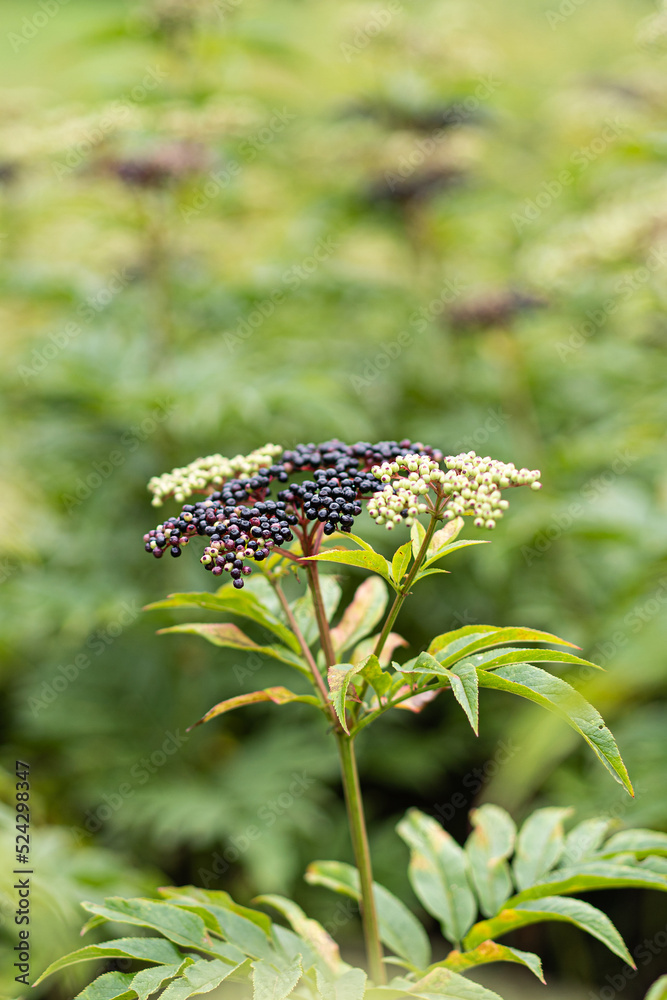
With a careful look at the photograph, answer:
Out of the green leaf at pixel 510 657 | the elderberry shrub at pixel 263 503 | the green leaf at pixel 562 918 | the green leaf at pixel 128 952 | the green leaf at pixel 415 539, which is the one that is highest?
the elderberry shrub at pixel 263 503

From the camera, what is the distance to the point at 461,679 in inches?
45.5

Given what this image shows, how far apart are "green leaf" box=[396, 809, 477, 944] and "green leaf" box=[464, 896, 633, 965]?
179 millimetres

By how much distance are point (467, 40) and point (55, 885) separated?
5435mm

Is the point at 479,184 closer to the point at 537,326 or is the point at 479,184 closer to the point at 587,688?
the point at 537,326

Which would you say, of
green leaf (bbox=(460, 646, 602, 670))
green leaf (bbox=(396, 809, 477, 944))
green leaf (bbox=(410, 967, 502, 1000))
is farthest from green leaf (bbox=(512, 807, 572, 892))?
green leaf (bbox=(460, 646, 602, 670))

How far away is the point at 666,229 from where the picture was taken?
148 inches

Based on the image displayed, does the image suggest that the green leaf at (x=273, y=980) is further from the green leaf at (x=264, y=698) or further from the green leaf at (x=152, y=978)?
the green leaf at (x=264, y=698)

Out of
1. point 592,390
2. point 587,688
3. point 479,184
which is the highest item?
point 479,184

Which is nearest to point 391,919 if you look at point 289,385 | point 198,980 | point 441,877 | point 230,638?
point 441,877

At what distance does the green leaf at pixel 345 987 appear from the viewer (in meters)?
1.15

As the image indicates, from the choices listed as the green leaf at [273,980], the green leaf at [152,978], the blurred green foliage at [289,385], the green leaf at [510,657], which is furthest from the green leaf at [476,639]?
the blurred green foliage at [289,385]

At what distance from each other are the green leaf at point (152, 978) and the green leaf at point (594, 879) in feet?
2.06

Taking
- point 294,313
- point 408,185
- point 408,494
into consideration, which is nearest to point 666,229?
point 408,185

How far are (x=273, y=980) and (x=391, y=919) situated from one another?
527 mm
